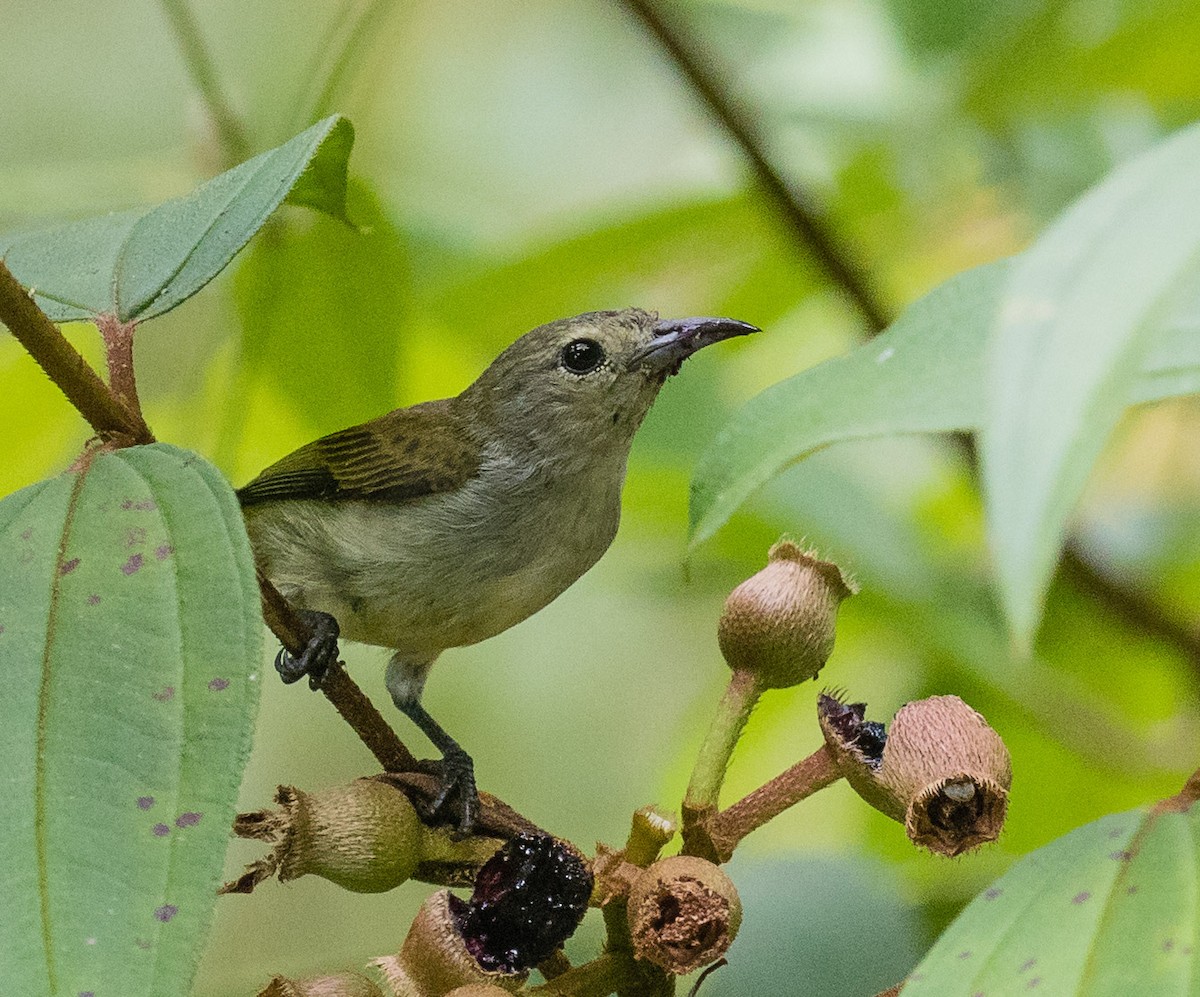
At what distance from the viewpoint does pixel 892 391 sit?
1271 mm

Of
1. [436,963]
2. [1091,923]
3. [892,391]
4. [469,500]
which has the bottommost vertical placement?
[1091,923]

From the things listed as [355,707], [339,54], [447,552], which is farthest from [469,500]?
[355,707]

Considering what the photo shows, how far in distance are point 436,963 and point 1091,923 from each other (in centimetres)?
71

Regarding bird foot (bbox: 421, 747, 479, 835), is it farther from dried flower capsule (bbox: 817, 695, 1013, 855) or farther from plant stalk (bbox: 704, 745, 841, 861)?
dried flower capsule (bbox: 817, 695, 1013, 855)

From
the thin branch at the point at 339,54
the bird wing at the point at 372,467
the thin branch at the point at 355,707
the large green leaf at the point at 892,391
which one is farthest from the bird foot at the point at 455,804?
the thin branch at the point at 339,54

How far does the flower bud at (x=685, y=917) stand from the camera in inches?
57.7

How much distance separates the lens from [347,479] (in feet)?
10.1

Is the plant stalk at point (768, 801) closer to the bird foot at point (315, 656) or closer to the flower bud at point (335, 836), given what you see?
the flower bud at point (335, 836)

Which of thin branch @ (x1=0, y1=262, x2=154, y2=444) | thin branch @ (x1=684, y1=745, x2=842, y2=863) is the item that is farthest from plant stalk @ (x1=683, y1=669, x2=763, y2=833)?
thin branch @ (x1=0, y1=262, x2=154, y2=444)

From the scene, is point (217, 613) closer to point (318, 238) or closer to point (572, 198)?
point (318, 238)

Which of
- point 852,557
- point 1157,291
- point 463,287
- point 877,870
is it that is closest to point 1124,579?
point 852,557

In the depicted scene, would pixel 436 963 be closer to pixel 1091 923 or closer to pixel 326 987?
pixel 326 987

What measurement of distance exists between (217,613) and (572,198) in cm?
366

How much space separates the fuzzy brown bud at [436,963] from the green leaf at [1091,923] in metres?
0.51
